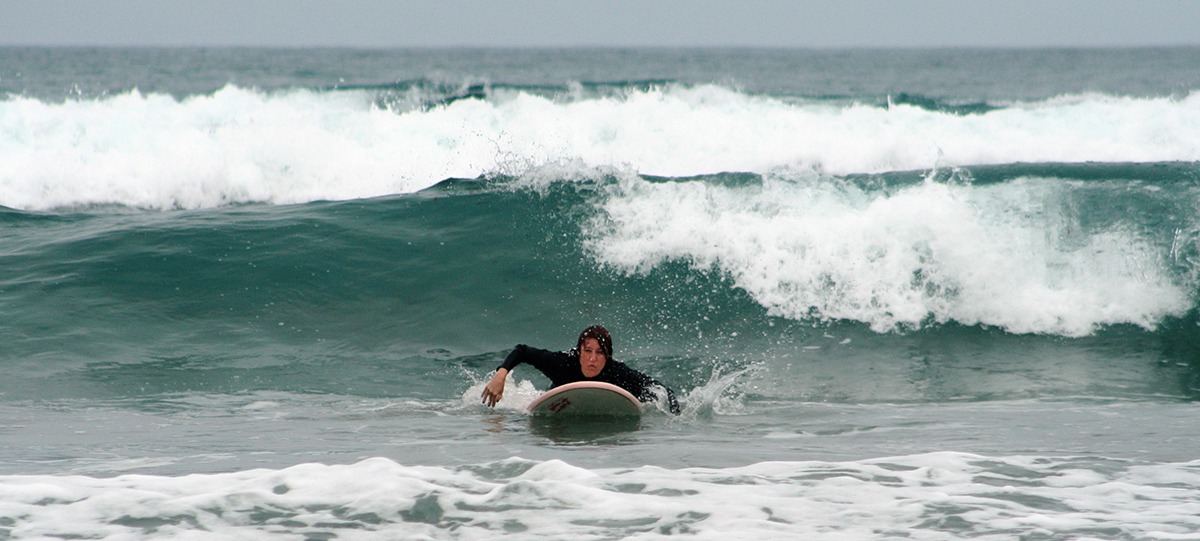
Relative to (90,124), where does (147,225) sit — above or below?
below

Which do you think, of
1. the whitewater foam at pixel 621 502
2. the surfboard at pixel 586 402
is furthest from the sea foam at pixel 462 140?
the whitewater foam at pixel 621 502

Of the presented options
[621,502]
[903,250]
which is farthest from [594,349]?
[903,250]

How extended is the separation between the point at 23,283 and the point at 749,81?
39.0m

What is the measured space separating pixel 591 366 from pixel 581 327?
3.28 meters

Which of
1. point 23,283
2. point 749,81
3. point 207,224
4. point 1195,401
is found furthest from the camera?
point 749,81

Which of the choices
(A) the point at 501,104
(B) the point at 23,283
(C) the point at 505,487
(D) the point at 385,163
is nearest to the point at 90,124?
(D) the point at 385,163

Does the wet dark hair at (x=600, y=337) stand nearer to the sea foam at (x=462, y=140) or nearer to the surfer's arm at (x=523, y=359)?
the surfer's arm at (x=523, y=359)

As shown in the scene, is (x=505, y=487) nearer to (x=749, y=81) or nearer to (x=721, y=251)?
(x=721, y=251)

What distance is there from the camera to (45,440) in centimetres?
699

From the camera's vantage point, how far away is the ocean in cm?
561

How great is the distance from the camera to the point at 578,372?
800cm

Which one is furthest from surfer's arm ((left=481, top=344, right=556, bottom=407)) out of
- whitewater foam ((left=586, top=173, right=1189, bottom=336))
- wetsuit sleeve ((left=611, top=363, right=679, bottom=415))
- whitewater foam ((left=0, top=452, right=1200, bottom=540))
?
whitewater foam ((left=586, top=173, right=1189, bottom=336))

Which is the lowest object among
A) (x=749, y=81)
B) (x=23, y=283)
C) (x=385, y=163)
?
(x=23, y=283)

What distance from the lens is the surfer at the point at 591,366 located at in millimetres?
7727
